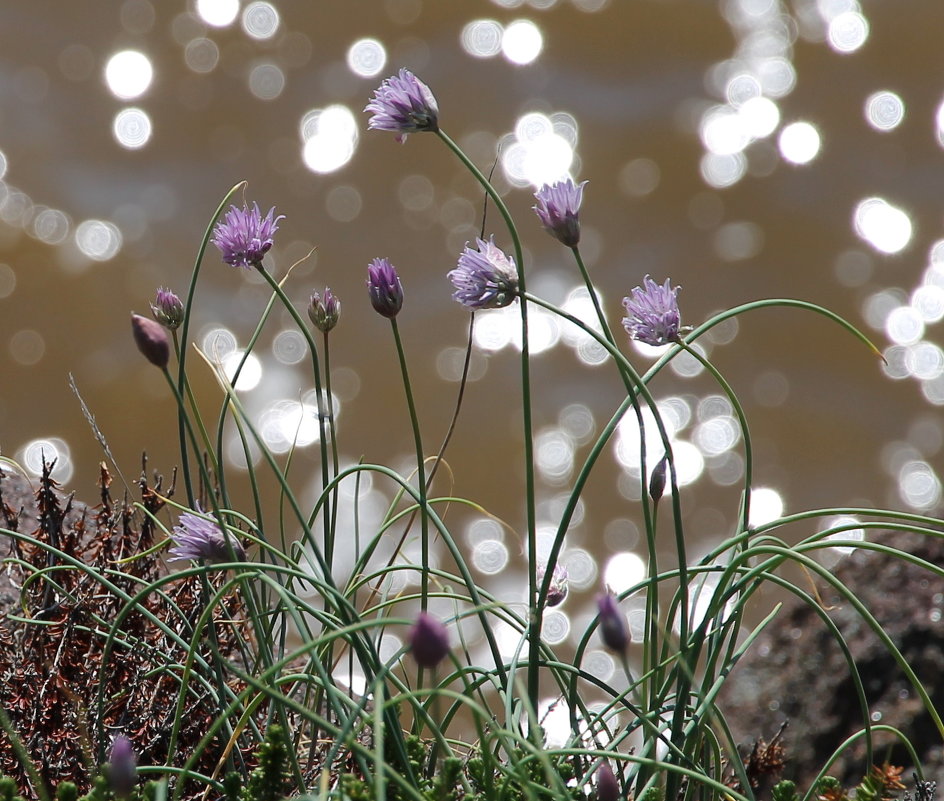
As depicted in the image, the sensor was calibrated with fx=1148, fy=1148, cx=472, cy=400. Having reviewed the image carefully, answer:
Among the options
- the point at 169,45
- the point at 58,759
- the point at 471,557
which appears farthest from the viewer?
the point at 169,45

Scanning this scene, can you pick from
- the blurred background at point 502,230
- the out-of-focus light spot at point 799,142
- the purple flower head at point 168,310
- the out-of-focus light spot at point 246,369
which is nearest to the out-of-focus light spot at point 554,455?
the blurred background at point 502,230

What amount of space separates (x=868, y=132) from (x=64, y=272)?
3.45 metres

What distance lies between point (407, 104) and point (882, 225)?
402cm

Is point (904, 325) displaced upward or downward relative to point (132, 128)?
downward

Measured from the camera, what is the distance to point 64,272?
15.0ft

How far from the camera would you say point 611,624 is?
0.85m

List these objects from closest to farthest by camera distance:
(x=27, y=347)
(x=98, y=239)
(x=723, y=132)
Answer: (x=27, y=347) → (x=98, y=239) → (x=723, y=132)

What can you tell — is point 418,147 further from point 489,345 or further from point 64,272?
point 64,272

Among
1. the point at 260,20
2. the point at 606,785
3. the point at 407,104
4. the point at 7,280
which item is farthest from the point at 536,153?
the point at 606,785

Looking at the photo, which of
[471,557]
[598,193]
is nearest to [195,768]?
[471,557]

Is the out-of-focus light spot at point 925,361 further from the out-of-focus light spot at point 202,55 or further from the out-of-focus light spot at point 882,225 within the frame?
the out-of-focus light spot at point 202,55

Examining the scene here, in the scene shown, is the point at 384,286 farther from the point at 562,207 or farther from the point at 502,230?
the point at 502,230

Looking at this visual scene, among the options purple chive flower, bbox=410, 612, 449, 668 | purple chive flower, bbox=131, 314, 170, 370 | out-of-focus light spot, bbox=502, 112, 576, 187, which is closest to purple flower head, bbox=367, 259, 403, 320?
purple chive flower, bbox=131, 314, 170, 370

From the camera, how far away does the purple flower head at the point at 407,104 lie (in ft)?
3.94
